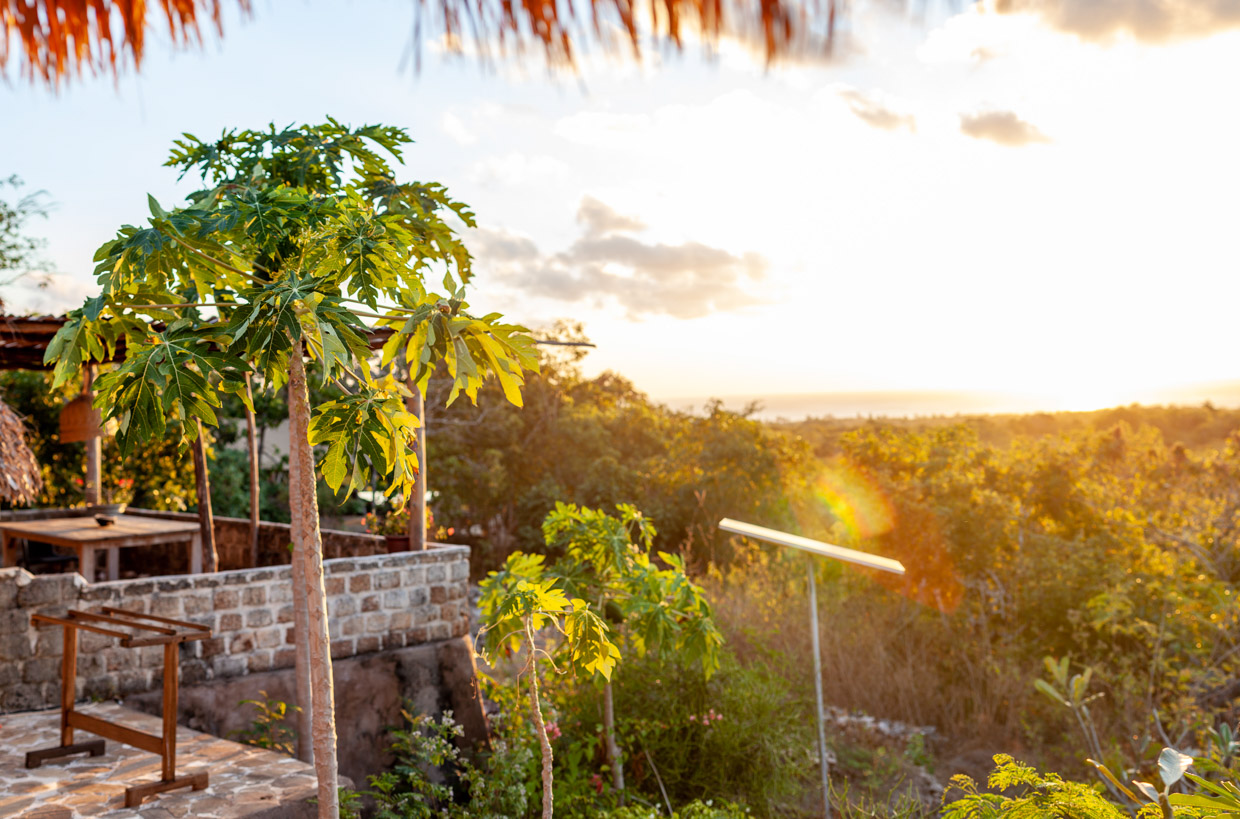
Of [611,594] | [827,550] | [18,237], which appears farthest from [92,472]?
[18,237]

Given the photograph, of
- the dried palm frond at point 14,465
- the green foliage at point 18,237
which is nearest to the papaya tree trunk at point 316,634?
the dried palm frond at point 14,465

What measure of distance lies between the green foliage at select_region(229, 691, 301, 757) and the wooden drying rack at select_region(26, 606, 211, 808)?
83 centimetres

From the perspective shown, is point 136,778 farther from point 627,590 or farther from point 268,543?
point 268,543

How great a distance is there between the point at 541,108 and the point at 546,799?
281 centimetres

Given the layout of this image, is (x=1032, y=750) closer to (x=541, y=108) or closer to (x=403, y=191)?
(x=403, y=191)

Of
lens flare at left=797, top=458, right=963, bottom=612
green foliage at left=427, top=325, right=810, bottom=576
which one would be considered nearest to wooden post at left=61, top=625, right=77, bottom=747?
lens flare at left=797, top=458, right=963, bottom=612

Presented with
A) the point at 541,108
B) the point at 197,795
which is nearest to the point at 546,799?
the point at 197,795

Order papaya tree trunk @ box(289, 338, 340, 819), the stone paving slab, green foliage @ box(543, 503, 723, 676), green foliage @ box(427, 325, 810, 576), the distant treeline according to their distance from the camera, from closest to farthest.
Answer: papaya tree trunk @ box(289, 338, 340, 819) → the stone paving slab → green foliage @ box(543, 503, 723, 676) → green foliage @ box(427, 325, 810, 576) → the distant treeline

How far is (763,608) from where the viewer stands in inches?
314

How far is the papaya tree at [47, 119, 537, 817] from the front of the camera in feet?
9.04

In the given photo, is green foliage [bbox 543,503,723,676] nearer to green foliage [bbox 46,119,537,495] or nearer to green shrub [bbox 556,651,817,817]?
green shrub [bbox 556,651,817,817]

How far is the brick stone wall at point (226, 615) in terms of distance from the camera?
514 cm

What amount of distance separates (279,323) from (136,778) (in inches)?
115

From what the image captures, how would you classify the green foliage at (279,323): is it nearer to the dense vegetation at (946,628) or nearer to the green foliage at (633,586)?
the green foliage at (633,586)
